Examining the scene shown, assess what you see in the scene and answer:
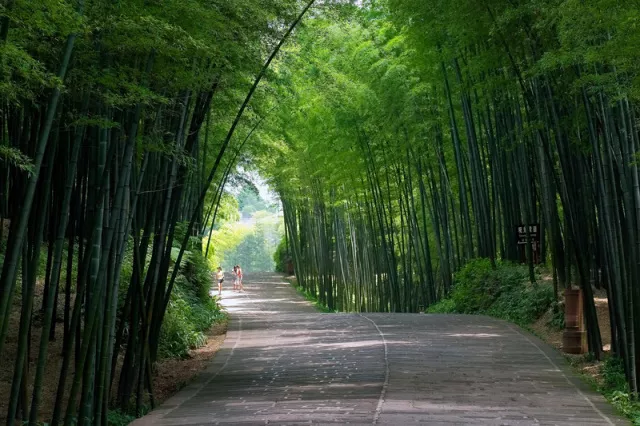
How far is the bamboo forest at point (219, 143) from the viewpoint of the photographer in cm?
579

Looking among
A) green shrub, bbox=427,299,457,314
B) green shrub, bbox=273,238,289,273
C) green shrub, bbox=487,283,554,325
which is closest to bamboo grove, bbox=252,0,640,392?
green shrub, bbox=487,283,554,325

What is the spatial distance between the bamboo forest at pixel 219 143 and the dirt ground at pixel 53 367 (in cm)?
4

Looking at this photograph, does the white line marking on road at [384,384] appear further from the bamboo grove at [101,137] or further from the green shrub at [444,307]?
the green shrub at [444,307]

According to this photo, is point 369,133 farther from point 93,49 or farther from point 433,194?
point 93,49

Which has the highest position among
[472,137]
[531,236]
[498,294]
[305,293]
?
[472,137]

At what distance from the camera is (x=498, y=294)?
14.4 m

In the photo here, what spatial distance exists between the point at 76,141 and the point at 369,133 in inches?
507

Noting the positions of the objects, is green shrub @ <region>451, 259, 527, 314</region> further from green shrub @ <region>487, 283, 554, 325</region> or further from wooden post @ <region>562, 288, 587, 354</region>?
wooden post @ <region>562, 288, 587, 354</region>

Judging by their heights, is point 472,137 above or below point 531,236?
above

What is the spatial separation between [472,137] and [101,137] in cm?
885

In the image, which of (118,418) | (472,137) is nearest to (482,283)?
(472,137)

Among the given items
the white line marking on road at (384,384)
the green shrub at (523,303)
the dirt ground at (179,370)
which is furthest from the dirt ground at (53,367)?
the green shrub at (523,303)

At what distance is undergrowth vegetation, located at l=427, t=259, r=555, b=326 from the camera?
493 inches

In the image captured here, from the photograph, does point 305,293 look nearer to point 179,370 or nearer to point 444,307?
point 444,307
